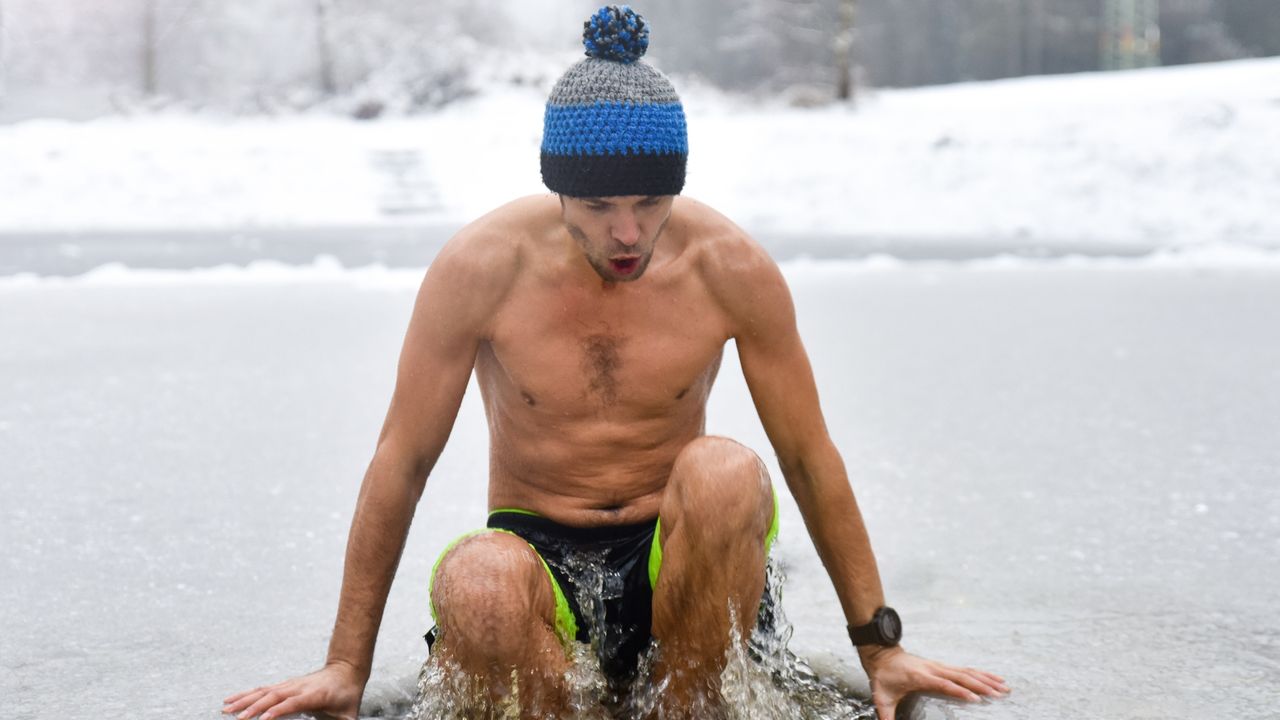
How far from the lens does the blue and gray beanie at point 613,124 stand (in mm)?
1772

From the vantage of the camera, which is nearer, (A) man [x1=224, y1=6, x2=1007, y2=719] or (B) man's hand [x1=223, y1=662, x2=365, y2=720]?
(A) man [x1=224, y1=6, x2=1007, y2=719]

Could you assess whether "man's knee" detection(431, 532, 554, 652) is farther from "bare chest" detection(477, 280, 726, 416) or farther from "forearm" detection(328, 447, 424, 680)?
"bare chest" detection(477, 280, 726, 416)

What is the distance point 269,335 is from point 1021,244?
5.64 m

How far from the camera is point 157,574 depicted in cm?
274

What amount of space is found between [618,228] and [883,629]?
761mm

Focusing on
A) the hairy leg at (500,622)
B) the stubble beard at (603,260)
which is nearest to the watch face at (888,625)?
the hairy leg at (500,622)

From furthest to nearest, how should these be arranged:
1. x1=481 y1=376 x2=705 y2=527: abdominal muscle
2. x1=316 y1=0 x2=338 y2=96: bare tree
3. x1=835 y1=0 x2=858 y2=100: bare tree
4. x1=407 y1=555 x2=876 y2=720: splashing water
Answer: x1=316 y1=0 x2=338 y2=96: bare tree
x1=835 y1=0 x2=858 y2=100: bare tree
x1=481 y1=376 x2=705 y2=527: abdominal muscle
x1=407 y1=555 x2=876 y2=720: splashing water

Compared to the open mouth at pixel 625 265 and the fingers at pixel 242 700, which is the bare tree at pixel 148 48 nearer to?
the fingers at pixel 242 700

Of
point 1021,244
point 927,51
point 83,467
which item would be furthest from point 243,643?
point 927,51

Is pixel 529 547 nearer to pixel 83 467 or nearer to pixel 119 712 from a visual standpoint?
pixel 119 712

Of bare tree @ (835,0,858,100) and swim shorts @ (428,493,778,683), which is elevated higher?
swim shorts @ (428,493,778,683)

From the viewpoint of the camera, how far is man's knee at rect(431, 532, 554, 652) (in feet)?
5.52

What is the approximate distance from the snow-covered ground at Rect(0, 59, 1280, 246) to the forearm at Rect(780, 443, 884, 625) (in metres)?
7.50

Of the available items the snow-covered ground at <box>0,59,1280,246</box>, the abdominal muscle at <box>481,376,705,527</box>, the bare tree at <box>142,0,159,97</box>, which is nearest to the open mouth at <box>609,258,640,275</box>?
the abdominal muscle at <box>481,376,705,527</box>
